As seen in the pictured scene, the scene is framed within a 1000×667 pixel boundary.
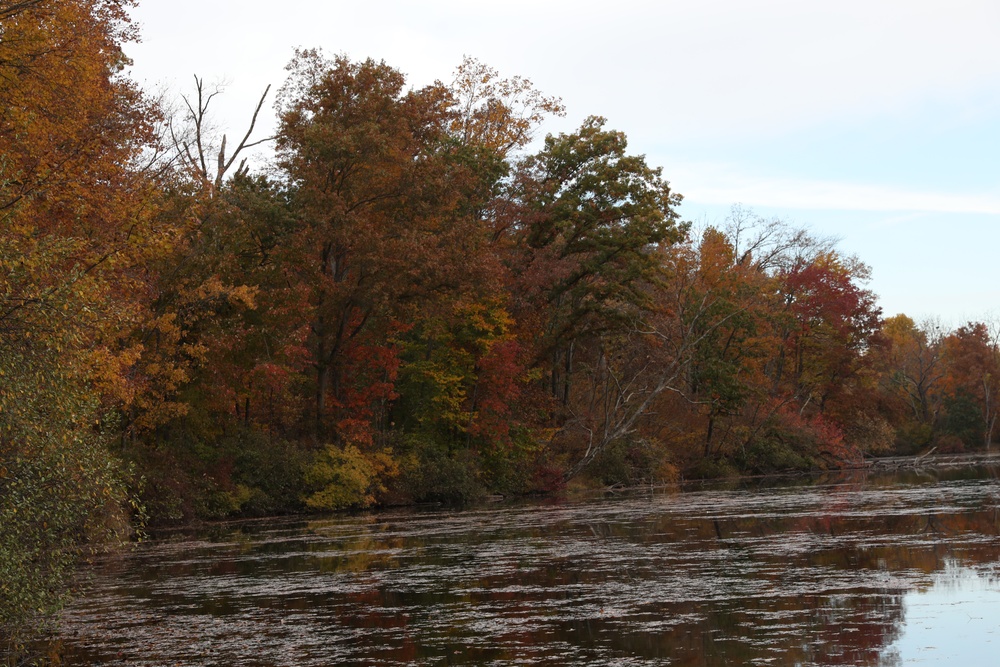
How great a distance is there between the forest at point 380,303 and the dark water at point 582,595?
208 inches

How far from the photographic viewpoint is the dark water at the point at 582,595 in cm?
1022

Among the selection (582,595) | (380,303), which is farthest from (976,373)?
(582,595)

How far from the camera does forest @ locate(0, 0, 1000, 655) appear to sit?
923 inches

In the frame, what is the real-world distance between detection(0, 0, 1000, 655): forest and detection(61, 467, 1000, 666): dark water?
17.4 ft

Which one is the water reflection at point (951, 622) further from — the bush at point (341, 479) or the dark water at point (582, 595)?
the bush at point (341, 479)

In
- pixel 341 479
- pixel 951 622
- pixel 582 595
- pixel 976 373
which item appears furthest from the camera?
pixel 976 373

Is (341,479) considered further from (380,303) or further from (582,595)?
(582,595)

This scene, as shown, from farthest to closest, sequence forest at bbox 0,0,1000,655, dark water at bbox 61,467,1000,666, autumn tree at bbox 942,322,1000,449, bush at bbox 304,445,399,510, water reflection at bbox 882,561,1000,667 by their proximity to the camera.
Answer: autumn tree at bbox 942,322,1000,449, bush at bbox 304,445,399,510, forest at bbox 0,0,1000,655, dark water at bbox 61,467,1000,666, water reflection at bbox 882,561,1000,667

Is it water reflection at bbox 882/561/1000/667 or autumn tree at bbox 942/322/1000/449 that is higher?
autumn tree at bbox 942/322/1000/449

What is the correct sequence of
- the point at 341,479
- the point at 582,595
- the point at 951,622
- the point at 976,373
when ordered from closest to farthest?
1. the point at 951,622
2. the point at 582,595
3. the point at 341,479
4. the point at 976,373

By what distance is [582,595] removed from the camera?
547 inches

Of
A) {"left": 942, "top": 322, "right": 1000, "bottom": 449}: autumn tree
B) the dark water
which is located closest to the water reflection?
the dark water

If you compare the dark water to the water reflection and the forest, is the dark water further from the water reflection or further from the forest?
the forest

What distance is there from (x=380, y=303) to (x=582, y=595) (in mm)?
24881
